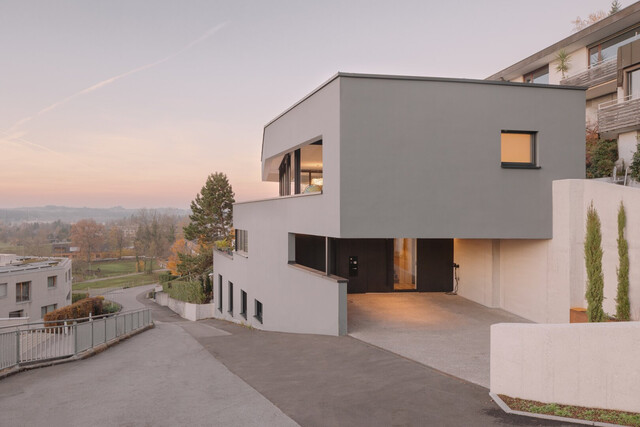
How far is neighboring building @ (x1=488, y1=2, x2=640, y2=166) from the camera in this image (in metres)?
16.7

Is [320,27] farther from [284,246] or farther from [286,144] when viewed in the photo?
[284,246]

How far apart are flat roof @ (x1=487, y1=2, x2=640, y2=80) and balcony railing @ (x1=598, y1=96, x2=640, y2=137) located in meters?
3.83

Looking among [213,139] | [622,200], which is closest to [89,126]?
[213,139]

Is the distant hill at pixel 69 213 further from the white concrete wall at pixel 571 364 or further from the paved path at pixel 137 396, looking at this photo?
the white concrete wall at pixel 571 364

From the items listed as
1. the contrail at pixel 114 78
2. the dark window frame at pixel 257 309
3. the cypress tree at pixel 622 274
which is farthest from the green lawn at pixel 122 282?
the cypress tree at pixel 622 274

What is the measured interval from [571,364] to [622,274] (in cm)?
458

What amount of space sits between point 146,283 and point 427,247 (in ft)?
230

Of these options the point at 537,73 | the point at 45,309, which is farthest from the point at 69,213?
the point at 537,73

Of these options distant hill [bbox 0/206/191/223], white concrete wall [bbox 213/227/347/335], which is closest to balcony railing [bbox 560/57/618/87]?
white concrete wall [bbox 213/227/347/335]

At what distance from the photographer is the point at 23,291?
108 ft

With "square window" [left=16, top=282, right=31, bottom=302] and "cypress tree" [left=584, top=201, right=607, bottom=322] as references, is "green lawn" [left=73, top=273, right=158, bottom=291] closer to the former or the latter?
"square window" [left=16, top=282, right=31, bottom=302]

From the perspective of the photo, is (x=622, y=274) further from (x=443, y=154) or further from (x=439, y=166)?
(x=443, y=154)

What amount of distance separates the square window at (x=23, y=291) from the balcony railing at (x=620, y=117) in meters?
43.3

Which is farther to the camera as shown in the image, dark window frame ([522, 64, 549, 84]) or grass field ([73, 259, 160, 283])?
grass field ([73, 259, 160, 283])
